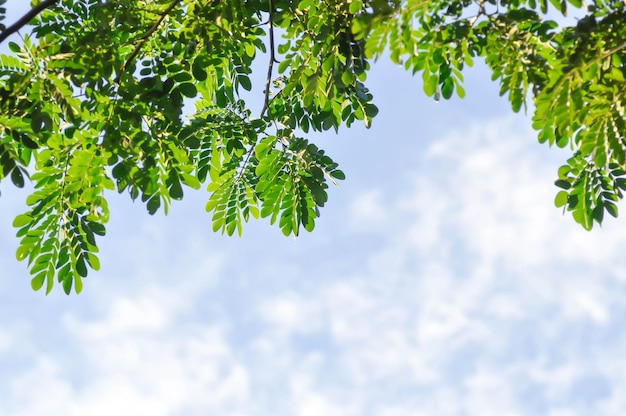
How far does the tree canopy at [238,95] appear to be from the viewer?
14.5 feet

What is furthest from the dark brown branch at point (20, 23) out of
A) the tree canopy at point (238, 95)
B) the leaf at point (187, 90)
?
the leaf at point (187, 90)

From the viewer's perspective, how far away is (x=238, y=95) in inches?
269

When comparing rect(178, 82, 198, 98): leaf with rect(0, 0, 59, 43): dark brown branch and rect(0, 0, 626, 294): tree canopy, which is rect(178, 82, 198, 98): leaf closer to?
rect(0, 0, 626, 294): tree canopy

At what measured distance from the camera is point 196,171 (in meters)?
6.53

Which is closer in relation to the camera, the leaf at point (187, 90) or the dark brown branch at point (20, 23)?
the dark brown branch at point (20, 23)

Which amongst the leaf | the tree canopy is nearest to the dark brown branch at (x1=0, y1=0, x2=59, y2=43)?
the tree canopy

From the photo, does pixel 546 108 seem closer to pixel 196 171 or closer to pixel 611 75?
pixel 611 75

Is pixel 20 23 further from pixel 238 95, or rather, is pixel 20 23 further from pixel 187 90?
pixel 238 95

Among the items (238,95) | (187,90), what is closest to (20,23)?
(187,90)

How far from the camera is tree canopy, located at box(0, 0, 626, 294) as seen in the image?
4426 mm

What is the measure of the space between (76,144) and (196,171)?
144 cm

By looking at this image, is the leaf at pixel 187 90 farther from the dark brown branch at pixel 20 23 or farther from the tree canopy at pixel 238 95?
the dark brown branch at pixel 20 23

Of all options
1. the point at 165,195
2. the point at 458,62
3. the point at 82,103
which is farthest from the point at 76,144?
the point at 458,62

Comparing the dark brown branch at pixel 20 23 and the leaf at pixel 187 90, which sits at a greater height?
the leaf at pixel 187 90
